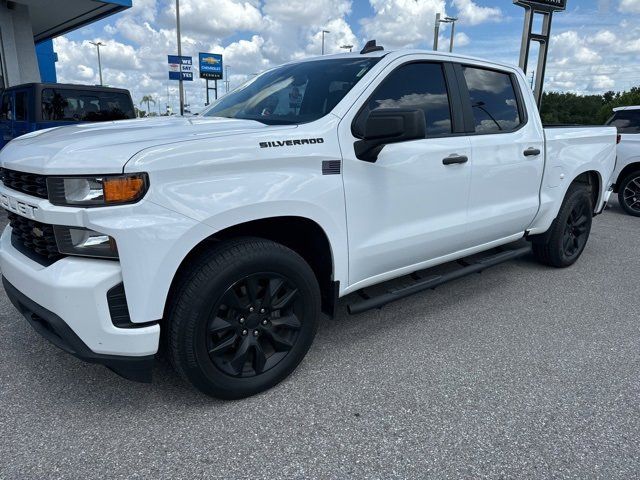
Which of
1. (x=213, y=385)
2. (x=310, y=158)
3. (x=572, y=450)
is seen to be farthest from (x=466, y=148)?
(x=213, y=385)

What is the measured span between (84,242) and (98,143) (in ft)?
1.46

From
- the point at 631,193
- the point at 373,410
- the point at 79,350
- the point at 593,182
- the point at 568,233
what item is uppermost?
the point at 593,182

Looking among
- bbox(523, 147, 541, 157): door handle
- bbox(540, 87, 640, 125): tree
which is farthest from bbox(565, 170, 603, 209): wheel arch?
bbox(540, 87, 640, 125): tree

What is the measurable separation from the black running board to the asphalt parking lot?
0.34 m

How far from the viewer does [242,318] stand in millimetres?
2445

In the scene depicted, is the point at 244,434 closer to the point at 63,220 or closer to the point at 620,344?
the point at 63,220

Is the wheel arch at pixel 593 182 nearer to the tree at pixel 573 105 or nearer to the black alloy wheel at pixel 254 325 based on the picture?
the black alloy wheel at pixel 254 325

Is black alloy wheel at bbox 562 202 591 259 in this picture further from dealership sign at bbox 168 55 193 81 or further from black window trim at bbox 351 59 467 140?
dealership sign at bbox 168 55 193 81

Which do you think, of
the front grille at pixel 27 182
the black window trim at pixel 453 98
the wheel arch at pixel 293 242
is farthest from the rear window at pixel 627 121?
the front grille at pixel 27 182

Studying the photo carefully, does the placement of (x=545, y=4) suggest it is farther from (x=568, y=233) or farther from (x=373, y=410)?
(x=373, y=410)

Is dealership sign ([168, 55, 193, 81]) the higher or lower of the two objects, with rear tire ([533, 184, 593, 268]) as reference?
higher

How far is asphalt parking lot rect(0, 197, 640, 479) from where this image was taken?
2102 millimetres

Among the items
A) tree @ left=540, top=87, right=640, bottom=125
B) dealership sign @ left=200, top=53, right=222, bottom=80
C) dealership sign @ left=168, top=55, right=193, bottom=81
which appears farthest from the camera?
tree @ left=540, top=87, right=640, bottom=125

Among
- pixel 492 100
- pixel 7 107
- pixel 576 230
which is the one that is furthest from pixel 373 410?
pixel 7 107
